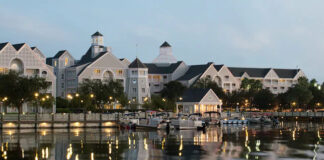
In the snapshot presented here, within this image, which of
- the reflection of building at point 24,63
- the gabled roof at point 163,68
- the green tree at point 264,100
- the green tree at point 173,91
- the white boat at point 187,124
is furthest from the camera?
the gabled roof at point 163,68

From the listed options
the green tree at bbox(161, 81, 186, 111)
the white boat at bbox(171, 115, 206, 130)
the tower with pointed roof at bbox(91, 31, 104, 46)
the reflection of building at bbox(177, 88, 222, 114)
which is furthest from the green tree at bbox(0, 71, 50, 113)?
the tower with pointed roof at bbox(91, 31, 104, 46)

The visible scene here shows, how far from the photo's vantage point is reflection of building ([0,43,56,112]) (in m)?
119

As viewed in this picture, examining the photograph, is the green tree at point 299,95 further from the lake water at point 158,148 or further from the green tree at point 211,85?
the lake water at point 158,148

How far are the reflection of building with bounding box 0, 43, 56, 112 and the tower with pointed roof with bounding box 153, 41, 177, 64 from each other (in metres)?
70.4

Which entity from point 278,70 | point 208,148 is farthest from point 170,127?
point 278,70

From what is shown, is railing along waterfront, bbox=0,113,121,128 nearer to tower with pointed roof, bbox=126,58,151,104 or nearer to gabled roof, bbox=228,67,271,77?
tower with pointed roof, bbox=126,58,151,104

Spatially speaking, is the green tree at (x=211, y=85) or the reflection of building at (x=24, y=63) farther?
the green tree at (x=211, y=85)

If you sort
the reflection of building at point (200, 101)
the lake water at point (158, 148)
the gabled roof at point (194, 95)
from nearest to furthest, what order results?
the lake water at point (158, 148) → the reflection of building at point (200, 101) → the gabled roof at point (194, 95)

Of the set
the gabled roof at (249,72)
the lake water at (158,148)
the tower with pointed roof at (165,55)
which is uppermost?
the tower with pointed roof at (165,55)

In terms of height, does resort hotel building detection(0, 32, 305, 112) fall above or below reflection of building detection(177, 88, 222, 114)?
above

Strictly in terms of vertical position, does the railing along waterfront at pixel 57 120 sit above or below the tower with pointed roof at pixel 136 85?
below

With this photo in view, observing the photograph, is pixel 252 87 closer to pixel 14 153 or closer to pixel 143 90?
pixel 143 90

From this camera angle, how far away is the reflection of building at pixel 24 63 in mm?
118625

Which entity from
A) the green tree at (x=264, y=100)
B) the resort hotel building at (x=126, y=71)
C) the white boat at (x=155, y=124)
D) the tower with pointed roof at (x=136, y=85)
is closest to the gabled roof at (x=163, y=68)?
the resort hotel building at (x=126, y=71)
